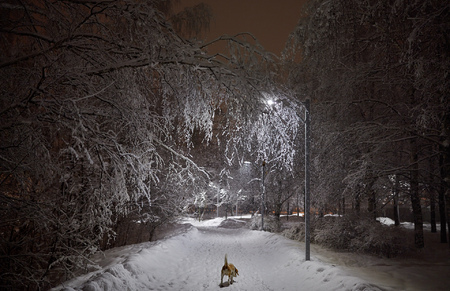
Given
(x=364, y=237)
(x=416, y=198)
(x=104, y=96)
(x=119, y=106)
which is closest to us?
(x=119, y=106)

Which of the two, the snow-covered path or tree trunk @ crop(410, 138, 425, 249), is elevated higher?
tree trunk @ crop(410, 138, 425, 249)

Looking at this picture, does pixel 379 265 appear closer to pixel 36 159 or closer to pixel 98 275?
pixel 98 275

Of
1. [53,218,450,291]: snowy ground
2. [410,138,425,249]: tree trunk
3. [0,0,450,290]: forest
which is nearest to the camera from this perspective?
[0,0,450,290]: forest

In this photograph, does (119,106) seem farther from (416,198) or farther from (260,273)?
(416,198)

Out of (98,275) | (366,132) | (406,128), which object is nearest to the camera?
(98,275)

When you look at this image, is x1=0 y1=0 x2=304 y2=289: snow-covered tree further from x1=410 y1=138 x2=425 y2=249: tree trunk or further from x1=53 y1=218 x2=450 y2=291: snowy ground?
x1=410 y1=138 x2=425 y2=249: tree trunk

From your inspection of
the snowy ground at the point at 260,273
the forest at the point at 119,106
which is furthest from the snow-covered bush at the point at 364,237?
the forest at the point at 119,106

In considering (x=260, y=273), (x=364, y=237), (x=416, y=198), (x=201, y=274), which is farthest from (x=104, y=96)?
(x=416, y=198)

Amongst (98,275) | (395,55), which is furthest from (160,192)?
(395,55)

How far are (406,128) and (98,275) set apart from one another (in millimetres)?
10269

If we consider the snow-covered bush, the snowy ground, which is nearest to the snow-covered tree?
the snowy ground

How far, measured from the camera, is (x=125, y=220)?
13.5 m

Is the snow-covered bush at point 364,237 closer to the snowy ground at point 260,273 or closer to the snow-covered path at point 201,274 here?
the snowy ground at point 260,273

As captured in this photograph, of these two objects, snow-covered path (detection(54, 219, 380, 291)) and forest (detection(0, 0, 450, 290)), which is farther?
snow-covered path (detection(54, 219, 380, 291))
